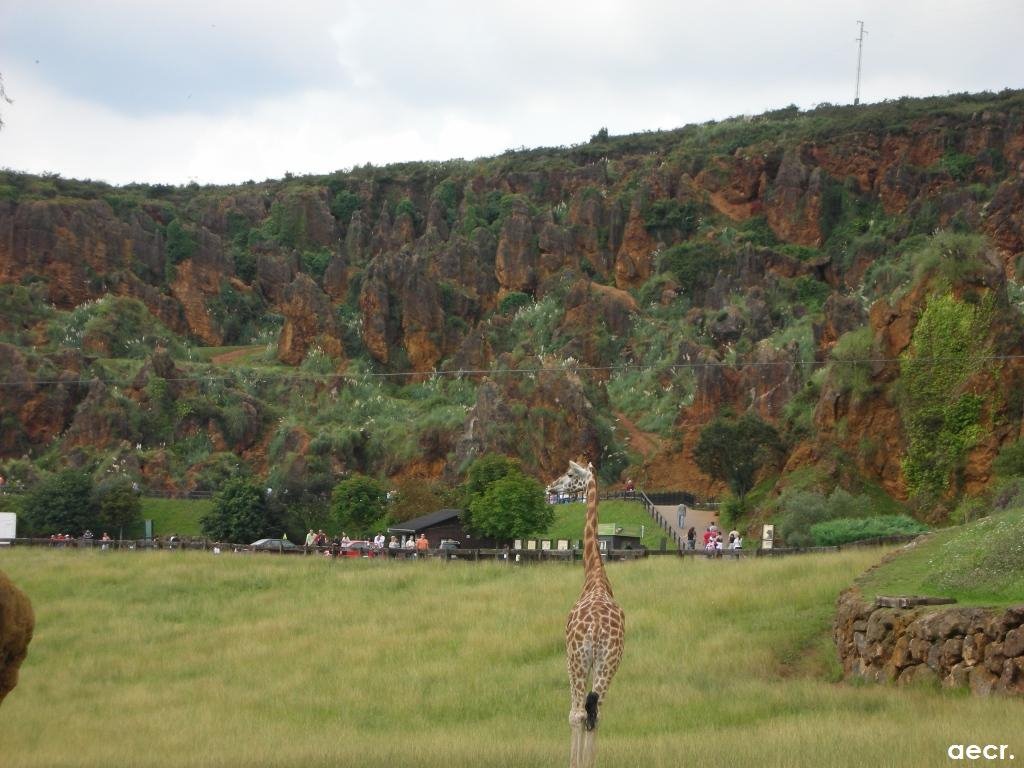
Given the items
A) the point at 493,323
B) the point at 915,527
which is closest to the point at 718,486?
the point at 915,527

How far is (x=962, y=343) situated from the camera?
53.0 meters

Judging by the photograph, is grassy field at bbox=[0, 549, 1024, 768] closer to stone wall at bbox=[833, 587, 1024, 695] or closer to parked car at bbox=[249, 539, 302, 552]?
stone wall at bbox=[833, 587, 1024, 695]

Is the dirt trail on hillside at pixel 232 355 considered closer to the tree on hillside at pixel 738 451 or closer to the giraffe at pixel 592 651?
the tree on hillside at pixel 738 451

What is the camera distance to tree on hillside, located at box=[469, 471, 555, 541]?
2255 inches

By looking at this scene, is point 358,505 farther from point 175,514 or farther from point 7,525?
point 7,525

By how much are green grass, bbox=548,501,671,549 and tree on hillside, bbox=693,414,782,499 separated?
369 centimetres

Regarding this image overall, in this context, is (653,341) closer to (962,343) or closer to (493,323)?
(493,323)

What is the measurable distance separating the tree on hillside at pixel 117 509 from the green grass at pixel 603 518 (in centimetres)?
2097

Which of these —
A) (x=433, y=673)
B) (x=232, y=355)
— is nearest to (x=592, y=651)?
(x=433, y=673)

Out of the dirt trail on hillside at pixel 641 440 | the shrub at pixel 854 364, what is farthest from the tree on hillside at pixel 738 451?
the dirt trail on hillside at pixel 641 440

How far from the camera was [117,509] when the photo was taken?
68938 mm

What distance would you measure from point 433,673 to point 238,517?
37.6 metres

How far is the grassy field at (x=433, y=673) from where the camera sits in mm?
20016

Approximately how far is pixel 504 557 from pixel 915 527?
12817 mm
